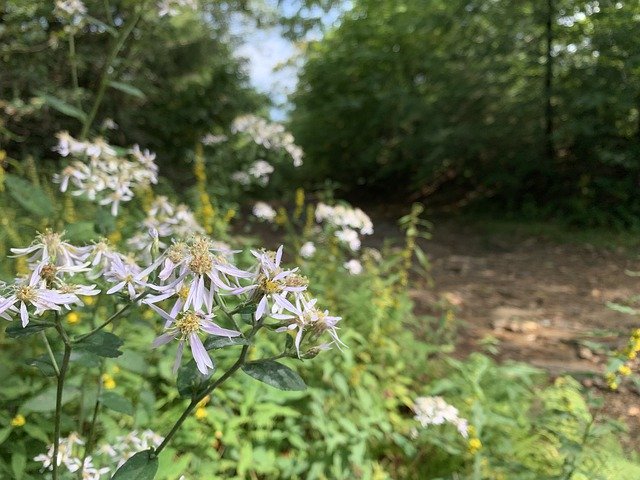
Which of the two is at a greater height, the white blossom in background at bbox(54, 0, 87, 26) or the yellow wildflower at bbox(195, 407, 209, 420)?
the white blossom in background at bbox(54, 0, 87, 26)

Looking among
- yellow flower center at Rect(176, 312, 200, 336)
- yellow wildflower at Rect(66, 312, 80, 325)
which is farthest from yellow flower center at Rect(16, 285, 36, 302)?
yellow wildflower at Rect(66, 312, 80, 325)

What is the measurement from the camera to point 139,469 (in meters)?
0.82

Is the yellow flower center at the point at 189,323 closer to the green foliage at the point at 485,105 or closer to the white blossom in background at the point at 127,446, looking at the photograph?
the white blossom in background at the point at 127,446

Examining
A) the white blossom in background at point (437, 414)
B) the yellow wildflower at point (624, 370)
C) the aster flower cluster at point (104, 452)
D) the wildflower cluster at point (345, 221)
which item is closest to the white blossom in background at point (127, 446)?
the aster flower cluster at point (104, 452)

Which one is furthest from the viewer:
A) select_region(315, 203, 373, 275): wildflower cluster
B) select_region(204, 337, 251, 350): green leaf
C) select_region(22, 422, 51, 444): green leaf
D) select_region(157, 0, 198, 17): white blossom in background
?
select_region(315, 203, 373, 275): wildflower cluster

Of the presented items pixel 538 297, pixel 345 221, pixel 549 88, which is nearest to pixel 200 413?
pixel 345 221

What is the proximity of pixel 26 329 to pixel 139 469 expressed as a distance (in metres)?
0.28

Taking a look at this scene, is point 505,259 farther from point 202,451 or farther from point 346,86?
point 346,86

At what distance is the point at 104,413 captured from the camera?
1684mm

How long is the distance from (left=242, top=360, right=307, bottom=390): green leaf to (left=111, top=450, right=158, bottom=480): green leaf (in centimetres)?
21

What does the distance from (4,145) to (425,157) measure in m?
5.56

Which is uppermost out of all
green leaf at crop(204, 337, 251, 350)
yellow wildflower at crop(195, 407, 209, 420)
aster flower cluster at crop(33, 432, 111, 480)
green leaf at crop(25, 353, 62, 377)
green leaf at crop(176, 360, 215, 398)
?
green leaf at crop(204, 337, 251, 350)

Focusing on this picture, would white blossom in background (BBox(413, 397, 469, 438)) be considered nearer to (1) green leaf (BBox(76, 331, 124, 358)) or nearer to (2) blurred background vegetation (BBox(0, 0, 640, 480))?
(2) blurred background vegetation (BBox(0, 0, 640, 480))

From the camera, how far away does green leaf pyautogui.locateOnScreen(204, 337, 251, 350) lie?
2.54 feet
